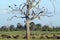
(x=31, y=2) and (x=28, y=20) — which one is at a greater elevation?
(x=31, y=2)

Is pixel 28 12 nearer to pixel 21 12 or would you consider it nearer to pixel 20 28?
pixel 21 12

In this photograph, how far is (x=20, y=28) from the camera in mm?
71500

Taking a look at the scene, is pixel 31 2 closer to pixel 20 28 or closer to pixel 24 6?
pixel 24 6

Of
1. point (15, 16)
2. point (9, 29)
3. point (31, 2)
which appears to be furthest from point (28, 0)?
point (9, 29)

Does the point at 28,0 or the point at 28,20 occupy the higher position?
the point at 28,0

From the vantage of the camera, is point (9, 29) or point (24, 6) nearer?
point (24, 6)

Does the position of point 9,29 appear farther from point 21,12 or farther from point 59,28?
point 21,12

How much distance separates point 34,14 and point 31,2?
839 mm

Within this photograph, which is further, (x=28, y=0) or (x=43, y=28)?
(x=43, y=28)

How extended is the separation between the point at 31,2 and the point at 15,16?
1485 mm

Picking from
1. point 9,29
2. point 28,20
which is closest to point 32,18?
point 28,20

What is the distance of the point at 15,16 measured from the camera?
18188 millimetres

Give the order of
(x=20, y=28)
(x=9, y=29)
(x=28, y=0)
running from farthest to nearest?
(x=20, y=28)
(x=9, y=29)
(x=28, y=0)

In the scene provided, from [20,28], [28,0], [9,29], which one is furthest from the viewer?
[20,28]
